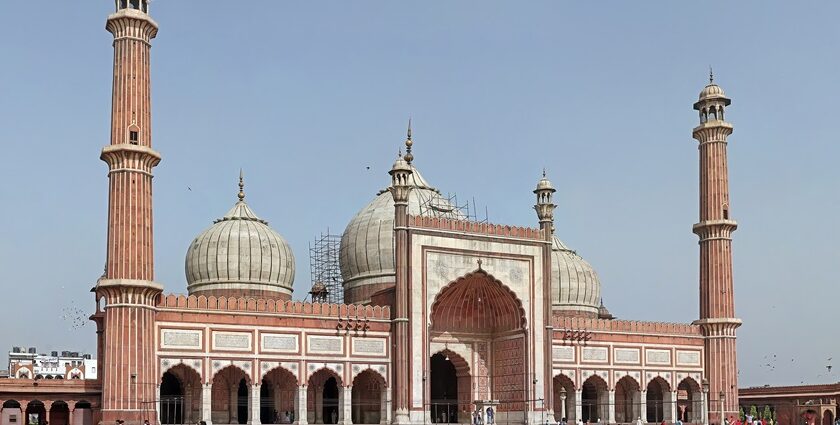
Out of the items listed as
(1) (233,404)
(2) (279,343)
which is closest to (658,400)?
(2) (279,343)

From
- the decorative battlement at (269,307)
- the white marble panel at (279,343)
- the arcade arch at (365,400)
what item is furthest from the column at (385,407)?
the white marble panel at (279,343)

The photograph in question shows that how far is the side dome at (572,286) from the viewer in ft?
126

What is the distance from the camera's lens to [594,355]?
33.4 meters

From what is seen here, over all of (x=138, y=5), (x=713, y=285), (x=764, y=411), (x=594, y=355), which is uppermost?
(x=138, y=5)

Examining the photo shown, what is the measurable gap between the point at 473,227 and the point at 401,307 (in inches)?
134

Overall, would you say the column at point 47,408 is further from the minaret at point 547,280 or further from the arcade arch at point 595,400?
the arcade arch at point 595,400

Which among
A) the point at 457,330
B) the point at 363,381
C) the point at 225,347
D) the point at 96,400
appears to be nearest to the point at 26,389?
the point at 96,400

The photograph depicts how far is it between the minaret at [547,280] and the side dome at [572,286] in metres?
5.06

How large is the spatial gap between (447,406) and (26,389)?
12686mm

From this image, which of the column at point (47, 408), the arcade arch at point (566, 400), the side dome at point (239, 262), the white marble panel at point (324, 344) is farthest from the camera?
the arcade arch at point (566, 400)

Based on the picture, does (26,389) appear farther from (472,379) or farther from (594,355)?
(594,355)

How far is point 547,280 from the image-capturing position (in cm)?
3222

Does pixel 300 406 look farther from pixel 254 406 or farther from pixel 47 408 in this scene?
pixel 47 408

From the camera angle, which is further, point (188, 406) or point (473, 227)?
point (473, 227)
